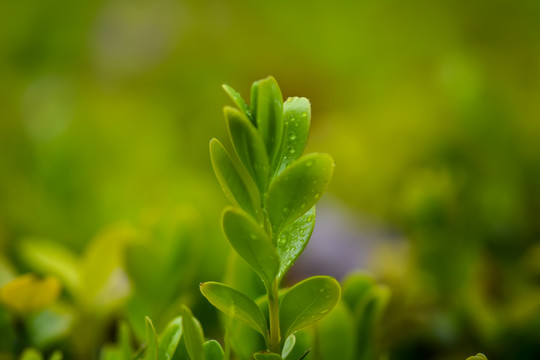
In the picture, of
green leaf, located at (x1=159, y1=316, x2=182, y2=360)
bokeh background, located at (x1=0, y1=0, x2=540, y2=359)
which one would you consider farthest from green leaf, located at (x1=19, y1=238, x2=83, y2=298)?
green leaf, located at (x1=159, y1=316, x2=182, y2=360)

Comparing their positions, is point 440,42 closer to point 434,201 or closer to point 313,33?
point 313,33

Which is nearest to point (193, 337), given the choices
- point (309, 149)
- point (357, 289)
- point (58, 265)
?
point (357, 289)

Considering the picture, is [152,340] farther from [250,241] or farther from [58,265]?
[58,265]

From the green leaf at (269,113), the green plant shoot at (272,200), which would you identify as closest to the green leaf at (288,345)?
the green plant shoot at (272,200)

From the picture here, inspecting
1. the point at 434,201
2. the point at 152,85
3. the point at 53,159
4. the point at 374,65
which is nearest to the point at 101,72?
the point at 152,85

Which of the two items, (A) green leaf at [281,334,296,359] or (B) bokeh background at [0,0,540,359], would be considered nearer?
(A) green leaf at [281,334,296,359]

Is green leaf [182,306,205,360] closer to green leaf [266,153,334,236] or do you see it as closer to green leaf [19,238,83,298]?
green leaf [266,153,334,236]
